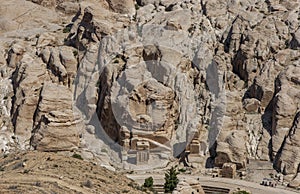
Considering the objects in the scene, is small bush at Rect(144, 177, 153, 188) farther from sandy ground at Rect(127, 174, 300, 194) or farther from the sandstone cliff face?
the sandstone cliff face

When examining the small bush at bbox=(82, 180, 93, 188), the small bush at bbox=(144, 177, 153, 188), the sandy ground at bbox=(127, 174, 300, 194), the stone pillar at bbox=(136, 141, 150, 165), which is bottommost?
the sandy ground at bbox=(127, 174, 300, 194)

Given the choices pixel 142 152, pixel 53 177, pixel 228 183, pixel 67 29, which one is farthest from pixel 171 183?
pixel 67 29

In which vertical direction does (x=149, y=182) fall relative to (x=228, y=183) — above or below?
above

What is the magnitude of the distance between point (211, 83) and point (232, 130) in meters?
6.17

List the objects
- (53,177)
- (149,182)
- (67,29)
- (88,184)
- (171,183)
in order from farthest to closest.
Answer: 1. (67,29)
2. (149,182)
3. (171,183)
4. (53,177)
5. (88,184)

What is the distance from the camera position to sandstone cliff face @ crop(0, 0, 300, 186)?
53688 millimetres

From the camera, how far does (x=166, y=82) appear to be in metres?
56.4

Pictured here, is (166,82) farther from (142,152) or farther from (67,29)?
(67,29)

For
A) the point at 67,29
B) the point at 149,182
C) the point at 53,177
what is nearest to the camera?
the point at 53,177

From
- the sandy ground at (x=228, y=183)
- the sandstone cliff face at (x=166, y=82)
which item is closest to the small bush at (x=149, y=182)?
the sandy ground at (x=228, y=183)

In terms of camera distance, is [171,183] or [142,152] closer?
[171,183]

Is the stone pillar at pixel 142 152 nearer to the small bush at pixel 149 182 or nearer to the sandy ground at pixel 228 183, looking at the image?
the sandy ground at pixel 228 183

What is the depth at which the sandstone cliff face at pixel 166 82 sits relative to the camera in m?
53.7

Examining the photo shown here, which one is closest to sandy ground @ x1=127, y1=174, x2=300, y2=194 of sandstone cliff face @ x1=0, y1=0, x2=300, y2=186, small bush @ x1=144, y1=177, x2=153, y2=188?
small bush @ x1=144, y1=177, x2=153, y2=188
